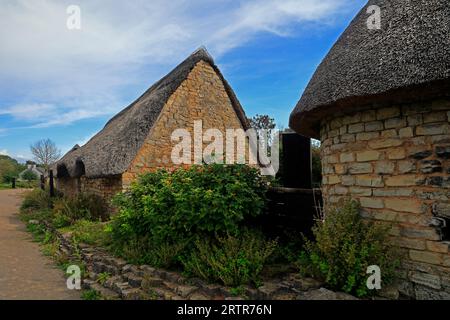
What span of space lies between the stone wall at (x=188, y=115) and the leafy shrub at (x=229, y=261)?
15.4ft

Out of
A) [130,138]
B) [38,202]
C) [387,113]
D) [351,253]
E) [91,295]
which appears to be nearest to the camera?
[351,253]

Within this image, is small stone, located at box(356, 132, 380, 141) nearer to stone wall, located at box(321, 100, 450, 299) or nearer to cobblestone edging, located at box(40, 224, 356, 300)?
stone wall, located at box(321, 100, 450, 299)

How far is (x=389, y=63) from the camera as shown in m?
3.62

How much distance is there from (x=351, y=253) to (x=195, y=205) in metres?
2.34

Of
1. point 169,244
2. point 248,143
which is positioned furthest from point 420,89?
point 248,143

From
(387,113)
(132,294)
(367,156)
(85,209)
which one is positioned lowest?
(132,294)

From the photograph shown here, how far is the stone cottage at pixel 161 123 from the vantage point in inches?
346

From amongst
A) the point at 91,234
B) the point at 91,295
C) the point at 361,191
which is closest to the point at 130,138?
the point at 91,234

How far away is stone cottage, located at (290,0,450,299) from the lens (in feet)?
11.3

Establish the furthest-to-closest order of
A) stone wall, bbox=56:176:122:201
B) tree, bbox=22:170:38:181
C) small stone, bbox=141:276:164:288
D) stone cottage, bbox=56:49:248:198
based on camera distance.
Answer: tree, bbox=22:170:38:181
stone wall, bbox=56:176:122:201
stone cottage, bbox=56:49:248:198
small stone, bbox=141:276:164:288

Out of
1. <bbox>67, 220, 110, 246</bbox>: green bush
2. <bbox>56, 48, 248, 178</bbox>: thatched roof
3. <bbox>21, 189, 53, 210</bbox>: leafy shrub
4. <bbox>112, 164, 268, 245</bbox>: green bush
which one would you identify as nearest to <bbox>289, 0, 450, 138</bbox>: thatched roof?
<bbox>112, 164, 268, 245</bbox>: green bush

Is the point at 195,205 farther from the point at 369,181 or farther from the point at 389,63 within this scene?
the point at 389,63

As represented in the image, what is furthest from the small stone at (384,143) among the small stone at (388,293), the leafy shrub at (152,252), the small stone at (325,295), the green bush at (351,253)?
the leafy shrub at (152,252)

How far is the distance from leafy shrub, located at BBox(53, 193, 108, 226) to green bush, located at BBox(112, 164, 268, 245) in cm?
377
